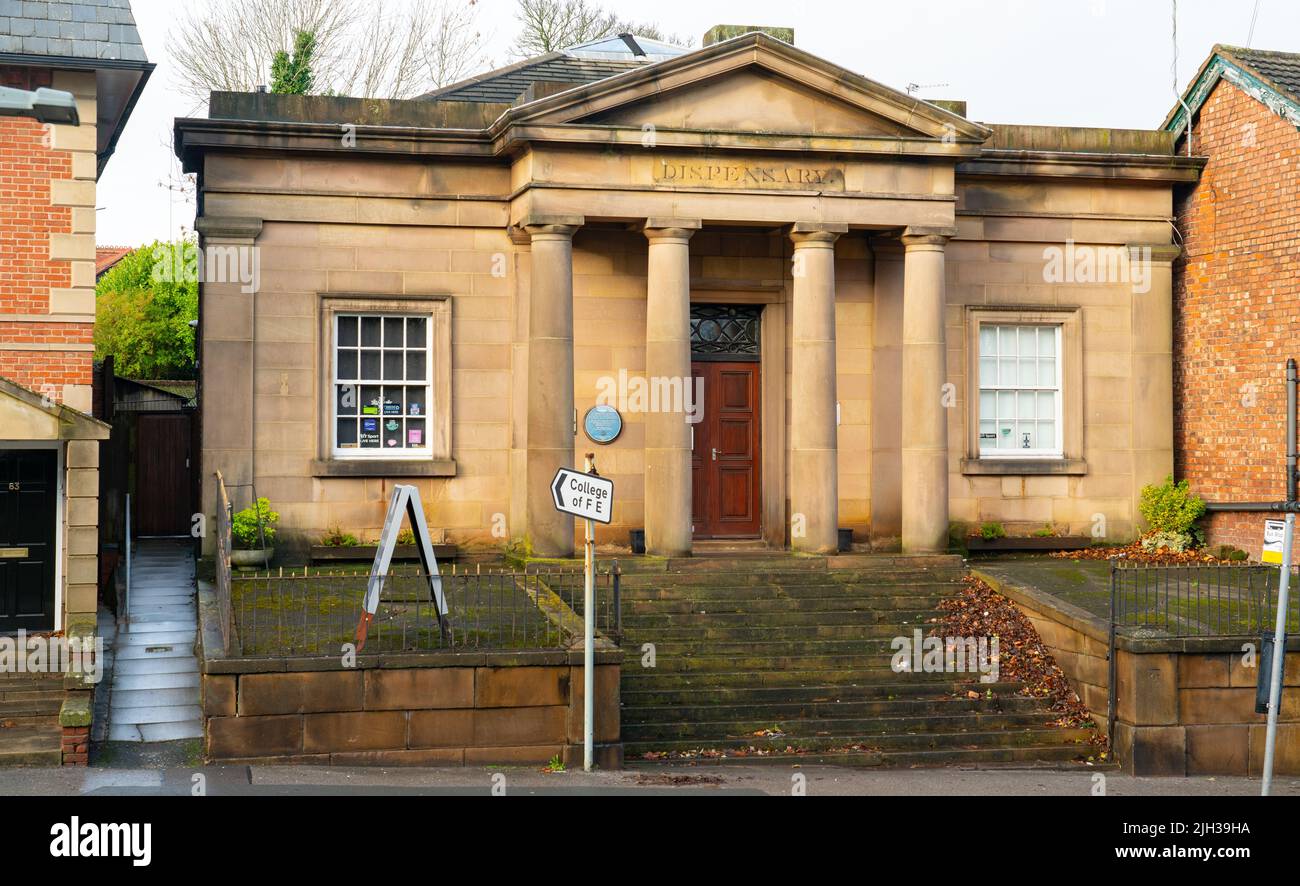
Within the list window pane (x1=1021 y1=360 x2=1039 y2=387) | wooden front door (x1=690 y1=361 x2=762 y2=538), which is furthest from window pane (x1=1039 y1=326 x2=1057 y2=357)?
wooden front door (x1=690 y1=361 x2=762 y2=538)

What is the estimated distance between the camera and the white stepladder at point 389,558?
13.0 m

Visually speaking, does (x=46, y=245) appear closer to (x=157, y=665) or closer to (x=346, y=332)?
(x=346, y=332)

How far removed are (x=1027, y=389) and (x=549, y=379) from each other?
23.4 ft

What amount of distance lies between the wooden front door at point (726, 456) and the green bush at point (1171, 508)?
17.8 ft

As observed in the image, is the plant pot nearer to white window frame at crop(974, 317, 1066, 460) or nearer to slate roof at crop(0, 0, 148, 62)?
slate roof at crop(0, 0, 148, 62)

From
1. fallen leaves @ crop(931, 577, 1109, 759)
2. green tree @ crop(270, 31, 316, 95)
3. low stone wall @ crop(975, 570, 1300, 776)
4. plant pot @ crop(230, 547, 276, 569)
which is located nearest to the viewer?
low stone wall @ crop(975, 570, 1300, 776)

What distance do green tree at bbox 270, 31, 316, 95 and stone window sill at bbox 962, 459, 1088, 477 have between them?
55.9 ft

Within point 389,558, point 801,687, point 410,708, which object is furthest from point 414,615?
point 801,687

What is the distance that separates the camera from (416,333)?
19.3 m

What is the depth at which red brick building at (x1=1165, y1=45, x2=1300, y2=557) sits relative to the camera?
1927 centimetres

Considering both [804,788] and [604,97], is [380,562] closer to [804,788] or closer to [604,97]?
[804,788]

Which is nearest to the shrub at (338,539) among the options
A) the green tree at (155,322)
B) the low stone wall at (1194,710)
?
the low stone wall at (1194,710)

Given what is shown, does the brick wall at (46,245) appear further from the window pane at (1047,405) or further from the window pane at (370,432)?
the window pane at (1047,405)

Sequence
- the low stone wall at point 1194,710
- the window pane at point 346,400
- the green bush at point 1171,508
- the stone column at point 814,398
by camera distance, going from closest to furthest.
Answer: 1. the low stone wall at point 1194,710
2. the stone column at point 814,398
3. the window pane at point 346,400
4. the green bush at point 1171,508
